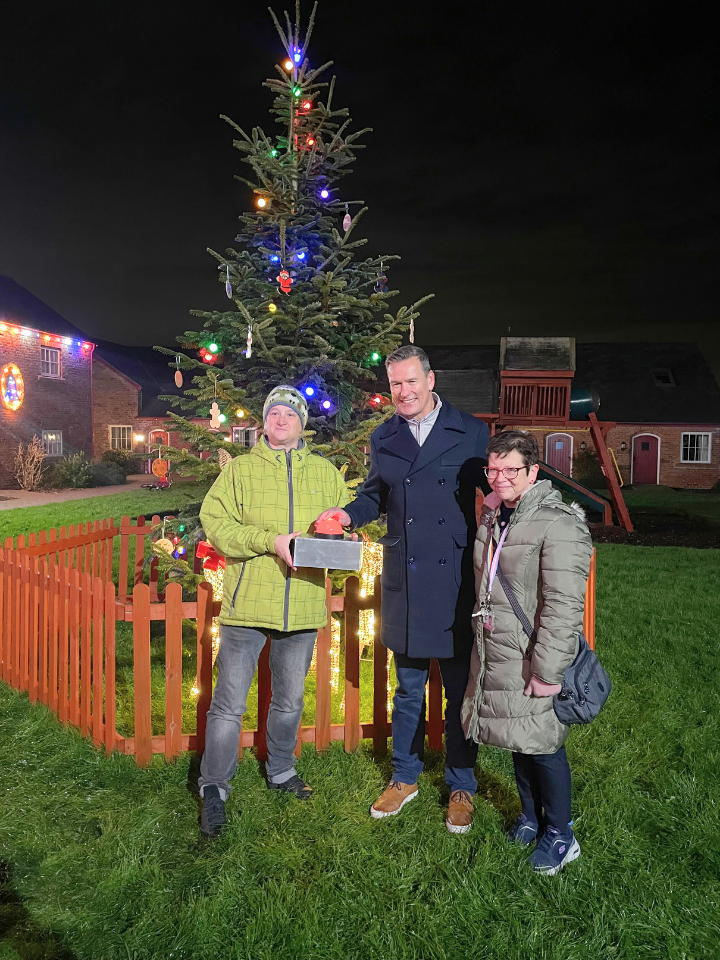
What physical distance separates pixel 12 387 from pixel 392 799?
1013 inches

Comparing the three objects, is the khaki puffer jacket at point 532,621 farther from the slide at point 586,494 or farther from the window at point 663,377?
the window at point 663,377

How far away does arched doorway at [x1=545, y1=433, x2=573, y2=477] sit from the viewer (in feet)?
101

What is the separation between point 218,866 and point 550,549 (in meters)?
2.11

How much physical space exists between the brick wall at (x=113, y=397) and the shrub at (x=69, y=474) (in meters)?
9.66

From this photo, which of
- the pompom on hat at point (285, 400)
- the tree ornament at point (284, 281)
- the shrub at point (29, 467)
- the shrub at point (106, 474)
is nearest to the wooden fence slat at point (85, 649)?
the pompom on hat at point (285, 400)

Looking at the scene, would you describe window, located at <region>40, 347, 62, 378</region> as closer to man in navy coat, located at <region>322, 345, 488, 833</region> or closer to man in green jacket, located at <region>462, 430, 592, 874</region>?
man in navy coat, located at <region>322, 345, 488, 833</region>

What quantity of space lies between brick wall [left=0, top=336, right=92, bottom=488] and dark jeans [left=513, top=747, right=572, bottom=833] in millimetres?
24780

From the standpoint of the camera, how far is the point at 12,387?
81.0 feet

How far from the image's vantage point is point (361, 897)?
280 centimetres

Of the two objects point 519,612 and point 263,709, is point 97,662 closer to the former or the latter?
point 263,709

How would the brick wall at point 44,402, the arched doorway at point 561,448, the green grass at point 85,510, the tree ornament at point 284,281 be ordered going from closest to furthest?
the tree ornament at point 284,281 < the green grass at point 85,510 < the brick wall at point 44,402 < the arched doorway at point 561,448

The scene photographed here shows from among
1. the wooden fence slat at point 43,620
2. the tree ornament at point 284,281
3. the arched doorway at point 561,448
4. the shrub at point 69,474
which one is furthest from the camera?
the arched doorway at point 561,448

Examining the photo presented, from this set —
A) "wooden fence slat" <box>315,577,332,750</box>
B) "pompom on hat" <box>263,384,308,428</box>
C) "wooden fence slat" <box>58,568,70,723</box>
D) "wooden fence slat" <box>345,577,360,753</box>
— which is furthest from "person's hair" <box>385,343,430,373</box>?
"wooden fence slat" <box>58,568,70,723</box>

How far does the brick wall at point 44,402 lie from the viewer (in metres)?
24.4
